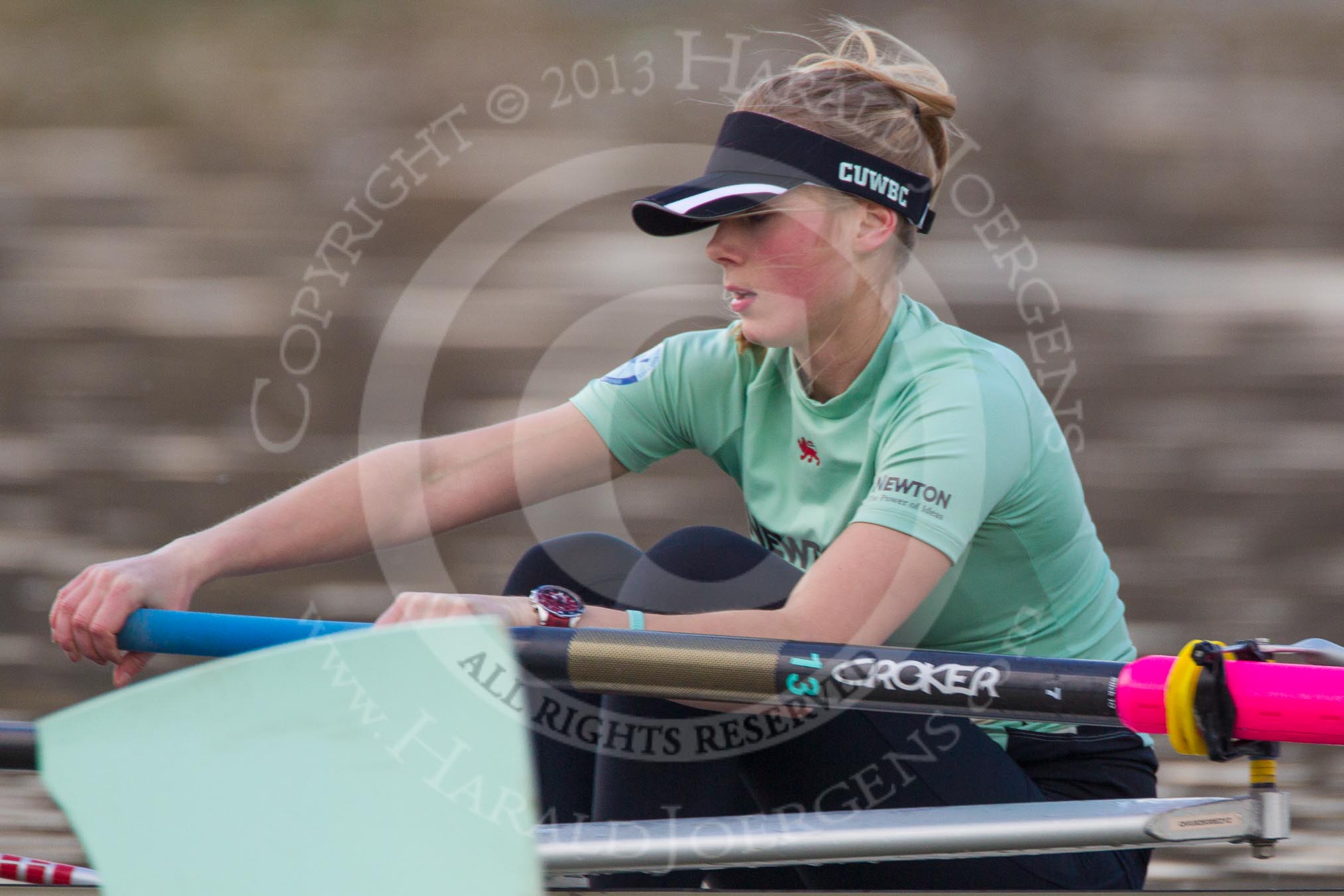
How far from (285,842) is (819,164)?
79 centimetres

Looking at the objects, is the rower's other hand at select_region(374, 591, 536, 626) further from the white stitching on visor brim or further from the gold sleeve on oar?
the white stitching on visor brim

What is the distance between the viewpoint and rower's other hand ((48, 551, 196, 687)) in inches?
50.4

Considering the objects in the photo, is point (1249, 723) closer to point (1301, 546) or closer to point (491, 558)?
point (1301, 546)

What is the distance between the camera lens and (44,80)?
2.48 meters

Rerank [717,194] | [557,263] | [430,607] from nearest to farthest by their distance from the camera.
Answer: [430,607], [717,194], [557,263]

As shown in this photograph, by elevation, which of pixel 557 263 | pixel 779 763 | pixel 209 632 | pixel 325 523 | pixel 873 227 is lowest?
pixel 779 763

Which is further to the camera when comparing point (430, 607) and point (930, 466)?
point (930, 466)

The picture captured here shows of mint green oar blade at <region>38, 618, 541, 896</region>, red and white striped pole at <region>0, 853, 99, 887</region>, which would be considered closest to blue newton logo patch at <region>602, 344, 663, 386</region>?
mint green oar blade at <region>38, 618, 541, 896</region>

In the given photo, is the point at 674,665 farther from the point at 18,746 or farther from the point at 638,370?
the point at 18,746

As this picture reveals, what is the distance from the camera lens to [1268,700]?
104 cm

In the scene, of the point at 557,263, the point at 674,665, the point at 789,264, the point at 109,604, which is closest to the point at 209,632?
the point at 109,604

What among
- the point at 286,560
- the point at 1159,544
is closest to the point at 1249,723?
the point at 286,560

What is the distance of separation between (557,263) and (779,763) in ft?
4.03

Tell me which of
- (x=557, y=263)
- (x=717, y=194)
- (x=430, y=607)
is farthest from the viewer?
(x=557, y=263)
